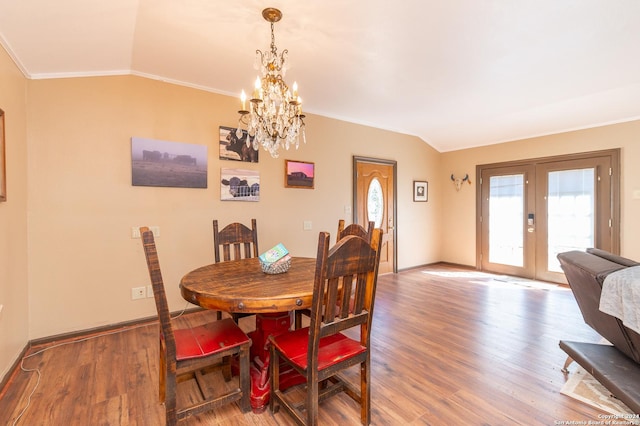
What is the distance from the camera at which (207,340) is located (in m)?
1.68

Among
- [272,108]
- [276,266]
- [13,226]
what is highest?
[272,108]

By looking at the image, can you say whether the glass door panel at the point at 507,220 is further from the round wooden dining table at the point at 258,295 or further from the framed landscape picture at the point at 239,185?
the round wooden dining table at the point at 258,295

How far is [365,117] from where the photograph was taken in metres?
4.63

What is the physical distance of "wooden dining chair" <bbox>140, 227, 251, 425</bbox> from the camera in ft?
4.70

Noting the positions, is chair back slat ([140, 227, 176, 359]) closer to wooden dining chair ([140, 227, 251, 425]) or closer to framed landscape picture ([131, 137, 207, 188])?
wooden dining chair ([140, 227, 251, 425])

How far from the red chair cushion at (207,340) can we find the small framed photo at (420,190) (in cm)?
460

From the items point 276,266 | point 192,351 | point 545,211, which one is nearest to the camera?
point 192,351

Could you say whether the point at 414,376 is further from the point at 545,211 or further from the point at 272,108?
the point at 545,211

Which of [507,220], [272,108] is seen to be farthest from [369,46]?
[507,220]

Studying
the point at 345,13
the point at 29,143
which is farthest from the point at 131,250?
the point at 345,13

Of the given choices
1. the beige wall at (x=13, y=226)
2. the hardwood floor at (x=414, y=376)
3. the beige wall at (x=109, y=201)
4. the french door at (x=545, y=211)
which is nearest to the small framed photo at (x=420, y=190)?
the french door at (x=545, y=211)

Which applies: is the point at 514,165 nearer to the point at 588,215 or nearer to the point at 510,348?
the point at 588,215

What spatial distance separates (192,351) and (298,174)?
113 inches

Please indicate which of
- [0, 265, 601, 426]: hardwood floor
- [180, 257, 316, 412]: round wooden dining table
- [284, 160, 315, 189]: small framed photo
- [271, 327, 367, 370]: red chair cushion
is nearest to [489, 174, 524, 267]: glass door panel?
[0, 265, 601, 426]: hardwood floor
